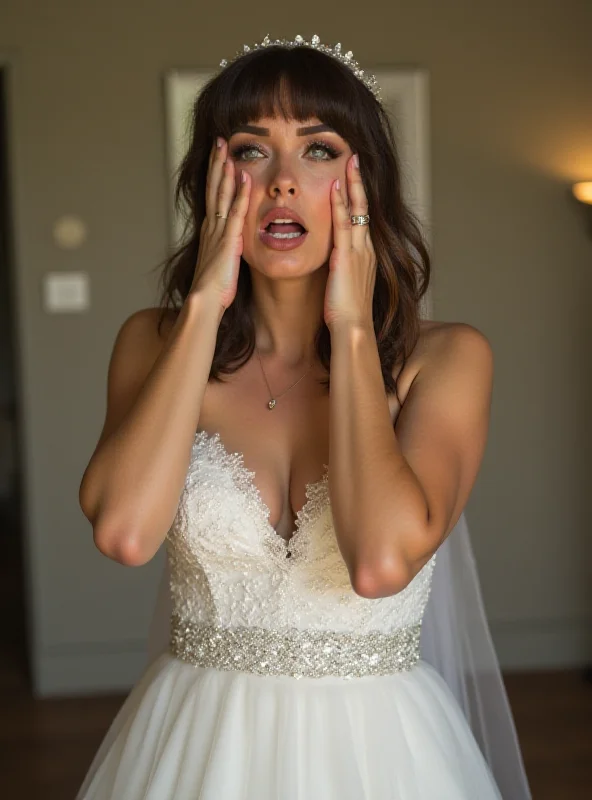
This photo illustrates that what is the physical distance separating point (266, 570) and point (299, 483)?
0.17 m

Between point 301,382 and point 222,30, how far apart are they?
318 centimetres

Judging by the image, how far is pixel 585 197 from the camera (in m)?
4.88

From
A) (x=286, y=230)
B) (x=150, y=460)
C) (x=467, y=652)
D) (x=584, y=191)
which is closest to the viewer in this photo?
(x=150, y=460)

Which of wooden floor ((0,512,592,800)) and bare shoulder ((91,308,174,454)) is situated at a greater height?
bare shoulder ((91,308,174,454))

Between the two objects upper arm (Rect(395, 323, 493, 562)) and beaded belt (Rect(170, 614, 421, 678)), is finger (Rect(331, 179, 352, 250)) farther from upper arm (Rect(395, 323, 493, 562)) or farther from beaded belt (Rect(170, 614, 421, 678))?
beaded belt (Rect(170, 614, 421, 678))

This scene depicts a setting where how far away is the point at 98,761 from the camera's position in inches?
78.1

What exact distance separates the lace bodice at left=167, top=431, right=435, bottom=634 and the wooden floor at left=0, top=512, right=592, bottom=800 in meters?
2.23

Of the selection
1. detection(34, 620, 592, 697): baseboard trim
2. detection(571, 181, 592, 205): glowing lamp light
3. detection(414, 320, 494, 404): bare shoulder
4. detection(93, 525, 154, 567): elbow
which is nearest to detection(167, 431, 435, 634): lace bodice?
detection(93, 525, 154, 567): elbow

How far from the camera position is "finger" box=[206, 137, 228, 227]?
6.23 ft

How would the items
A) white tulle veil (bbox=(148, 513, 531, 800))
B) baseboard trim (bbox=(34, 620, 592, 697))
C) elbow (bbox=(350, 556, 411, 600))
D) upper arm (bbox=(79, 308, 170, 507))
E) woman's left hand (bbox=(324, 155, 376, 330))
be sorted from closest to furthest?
elbow (bbox=(350, 556, 411, 600)), woman's left hand (bbox=(324, 155, 376, 330)), upper arm (bbox=(79, 308, 170, 507)), white tulle veil (bbox=(148, 513, 531, 800)), baseboard trim (bbox=(34, 620, 592, 697))

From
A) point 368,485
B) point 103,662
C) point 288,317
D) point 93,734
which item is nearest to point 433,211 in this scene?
point 103,662

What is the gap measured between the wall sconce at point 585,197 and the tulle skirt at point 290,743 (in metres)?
3.44

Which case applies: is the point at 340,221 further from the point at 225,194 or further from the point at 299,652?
the point at 299,652

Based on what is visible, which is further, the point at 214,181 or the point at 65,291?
the point at 65,291
